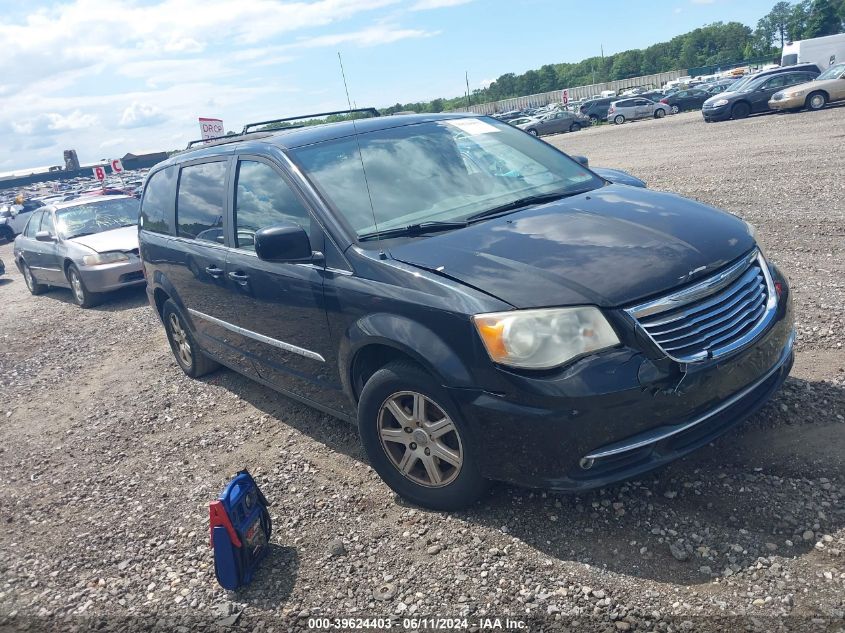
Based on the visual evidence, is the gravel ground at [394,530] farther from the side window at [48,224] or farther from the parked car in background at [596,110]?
the parked car in background at [596,110]

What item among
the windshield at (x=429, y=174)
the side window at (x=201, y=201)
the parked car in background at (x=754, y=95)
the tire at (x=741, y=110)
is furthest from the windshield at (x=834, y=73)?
the side window at (x=201, y=201)

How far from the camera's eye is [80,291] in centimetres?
1102

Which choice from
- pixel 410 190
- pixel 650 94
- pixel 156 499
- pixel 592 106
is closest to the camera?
pixel 410 190

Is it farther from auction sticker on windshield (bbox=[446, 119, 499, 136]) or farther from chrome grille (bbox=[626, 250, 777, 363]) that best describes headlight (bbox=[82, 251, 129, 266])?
chrome grille (bbox=[626, 250, 777, 363])

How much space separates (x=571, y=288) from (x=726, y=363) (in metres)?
0.77

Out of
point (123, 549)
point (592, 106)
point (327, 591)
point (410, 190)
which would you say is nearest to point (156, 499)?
point (123, 549)

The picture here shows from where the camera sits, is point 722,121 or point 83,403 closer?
point 83,403

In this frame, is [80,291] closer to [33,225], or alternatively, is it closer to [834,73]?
[33,225]

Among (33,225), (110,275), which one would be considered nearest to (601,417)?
(110,275)

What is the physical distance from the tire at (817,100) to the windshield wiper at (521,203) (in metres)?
23.9

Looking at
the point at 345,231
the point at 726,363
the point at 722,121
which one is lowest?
the point at 722,121

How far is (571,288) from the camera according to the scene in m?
2.96

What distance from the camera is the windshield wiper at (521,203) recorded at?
3.82 m

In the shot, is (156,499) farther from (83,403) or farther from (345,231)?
(83,403)
